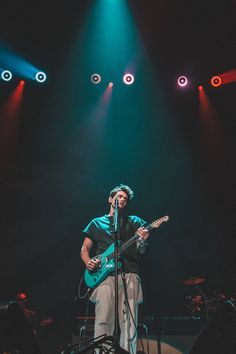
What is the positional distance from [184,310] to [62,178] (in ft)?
10.6

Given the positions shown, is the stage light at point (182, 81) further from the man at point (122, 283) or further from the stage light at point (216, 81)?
the man at point (122, 283)

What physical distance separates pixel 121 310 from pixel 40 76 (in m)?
4.47

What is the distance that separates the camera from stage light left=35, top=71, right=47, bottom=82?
6949mm

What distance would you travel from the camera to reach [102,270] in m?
4.50

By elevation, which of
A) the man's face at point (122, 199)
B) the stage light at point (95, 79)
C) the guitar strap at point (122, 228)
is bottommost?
the guitar strap at point (122, 228)

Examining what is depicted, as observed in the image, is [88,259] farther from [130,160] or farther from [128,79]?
[128,79]

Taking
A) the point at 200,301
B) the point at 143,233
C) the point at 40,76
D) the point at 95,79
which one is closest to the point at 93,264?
the point at 143,233

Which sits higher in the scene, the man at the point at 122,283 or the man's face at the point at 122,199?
the man's face at the point at 122,199

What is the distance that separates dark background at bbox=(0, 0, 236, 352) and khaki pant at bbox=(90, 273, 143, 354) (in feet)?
7.56

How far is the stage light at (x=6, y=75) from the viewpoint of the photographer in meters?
6.80

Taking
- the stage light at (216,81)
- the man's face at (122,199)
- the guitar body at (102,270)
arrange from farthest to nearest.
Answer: the stage light at (216,81) < the man's face at (122,199) < the guitar body at (102,270)

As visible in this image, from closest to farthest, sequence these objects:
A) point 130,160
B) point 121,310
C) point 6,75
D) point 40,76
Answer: point 121,310
point 6,75
point 40,76
point 130,160

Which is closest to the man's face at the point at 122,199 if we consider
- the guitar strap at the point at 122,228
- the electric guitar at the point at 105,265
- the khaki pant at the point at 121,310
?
the guitar strap at the point at 122,228

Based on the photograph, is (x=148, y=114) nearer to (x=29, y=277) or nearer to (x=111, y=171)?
(x=111, y=171)
